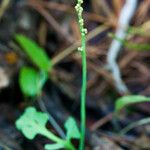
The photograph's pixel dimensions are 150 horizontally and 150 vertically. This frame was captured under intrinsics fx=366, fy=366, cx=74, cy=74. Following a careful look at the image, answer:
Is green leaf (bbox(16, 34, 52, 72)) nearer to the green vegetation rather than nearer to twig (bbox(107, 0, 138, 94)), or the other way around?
twig (bbox(107, 0, 138, 94))

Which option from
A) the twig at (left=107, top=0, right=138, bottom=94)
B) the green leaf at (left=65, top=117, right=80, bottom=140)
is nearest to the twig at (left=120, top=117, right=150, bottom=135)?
the twig at (left=107, top=0, right=138, bottom=94)

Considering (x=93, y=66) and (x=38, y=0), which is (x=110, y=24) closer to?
(x=93, y=66)

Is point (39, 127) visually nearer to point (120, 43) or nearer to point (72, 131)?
point (72, 131)

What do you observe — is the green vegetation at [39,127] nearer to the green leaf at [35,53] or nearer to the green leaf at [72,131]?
the green leaf at [72,131]

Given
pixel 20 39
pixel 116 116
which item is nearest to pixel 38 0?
pixel 20 39

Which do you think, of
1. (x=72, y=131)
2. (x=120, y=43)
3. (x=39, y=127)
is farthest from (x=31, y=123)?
(x=120, y=43)
